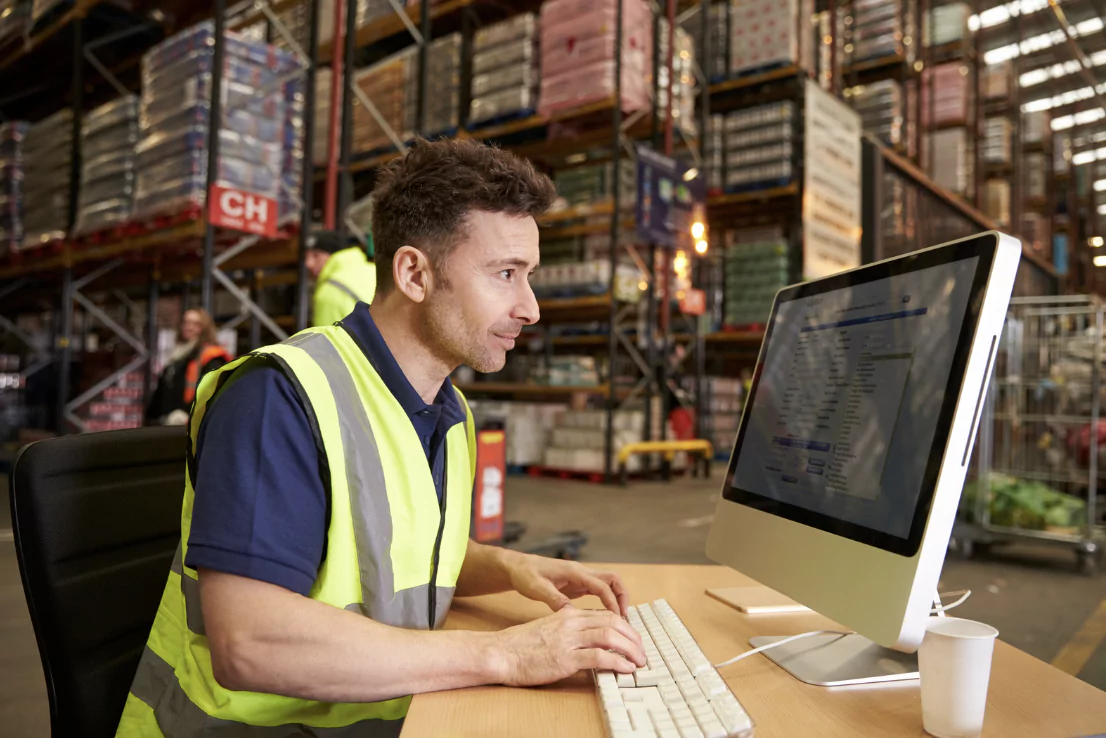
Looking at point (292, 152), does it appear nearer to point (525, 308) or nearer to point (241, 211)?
point (241, 211)

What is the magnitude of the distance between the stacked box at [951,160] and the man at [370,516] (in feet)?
33.3

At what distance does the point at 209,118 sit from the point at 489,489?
3606 millimetres

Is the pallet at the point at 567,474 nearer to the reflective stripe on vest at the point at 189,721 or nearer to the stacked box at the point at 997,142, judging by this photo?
the reflective stripe on vest at the point at 189,721

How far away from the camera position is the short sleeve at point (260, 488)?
880 mm

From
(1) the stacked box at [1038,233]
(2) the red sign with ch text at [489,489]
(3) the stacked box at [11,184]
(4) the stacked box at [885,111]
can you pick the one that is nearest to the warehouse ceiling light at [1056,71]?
(1) the stacked box at [1038,233]

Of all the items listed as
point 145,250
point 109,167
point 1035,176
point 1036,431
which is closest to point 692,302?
point 1036,431

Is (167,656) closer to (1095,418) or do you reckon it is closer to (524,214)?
(524,214)

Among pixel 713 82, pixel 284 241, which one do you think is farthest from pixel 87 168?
pixel 713 82

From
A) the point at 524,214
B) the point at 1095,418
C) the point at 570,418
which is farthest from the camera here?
the point at 570,418

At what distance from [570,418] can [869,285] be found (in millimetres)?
7188

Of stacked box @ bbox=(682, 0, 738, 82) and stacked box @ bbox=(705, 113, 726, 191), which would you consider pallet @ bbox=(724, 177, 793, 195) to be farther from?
stacked box @ bbox=(682, 0, 738, 82)

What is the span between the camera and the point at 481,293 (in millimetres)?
1210

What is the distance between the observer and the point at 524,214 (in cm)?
124

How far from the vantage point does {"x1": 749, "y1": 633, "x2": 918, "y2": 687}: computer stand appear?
993 mm
